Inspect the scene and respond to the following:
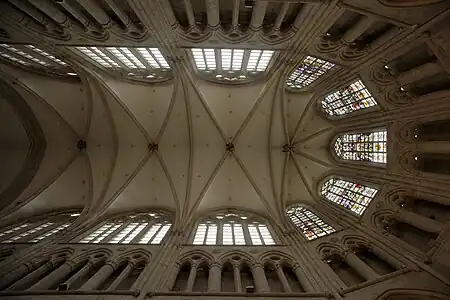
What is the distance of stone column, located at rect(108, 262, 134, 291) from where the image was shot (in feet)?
39.0

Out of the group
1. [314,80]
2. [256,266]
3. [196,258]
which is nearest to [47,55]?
[196,258]

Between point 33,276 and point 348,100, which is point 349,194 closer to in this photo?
point 348,100

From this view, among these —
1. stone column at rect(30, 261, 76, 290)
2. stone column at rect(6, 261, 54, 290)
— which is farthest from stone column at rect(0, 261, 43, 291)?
stone column at rect(30, 261, 76, 290)

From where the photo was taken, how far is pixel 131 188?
2212cm

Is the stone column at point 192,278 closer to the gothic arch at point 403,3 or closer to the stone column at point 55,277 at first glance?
the stone column at point 55,277

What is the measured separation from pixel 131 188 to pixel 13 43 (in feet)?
34.0

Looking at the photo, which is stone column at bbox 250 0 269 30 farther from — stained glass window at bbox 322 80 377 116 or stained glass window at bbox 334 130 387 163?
stained glass window at bbox 334 130 387 163

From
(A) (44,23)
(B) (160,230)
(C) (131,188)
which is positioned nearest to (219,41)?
(A) (44,23)

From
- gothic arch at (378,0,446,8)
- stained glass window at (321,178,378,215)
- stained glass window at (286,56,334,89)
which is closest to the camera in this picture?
gothic arch at (378,0,446,8)

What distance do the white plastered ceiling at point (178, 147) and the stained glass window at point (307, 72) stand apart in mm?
710

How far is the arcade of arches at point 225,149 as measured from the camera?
40.3 feet

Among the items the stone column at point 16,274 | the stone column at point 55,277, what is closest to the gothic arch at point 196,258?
A: the stone column at point 55,277

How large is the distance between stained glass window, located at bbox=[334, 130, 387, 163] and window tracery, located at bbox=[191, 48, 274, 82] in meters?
5.67

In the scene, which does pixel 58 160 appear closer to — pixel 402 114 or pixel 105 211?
pixel 105 211
